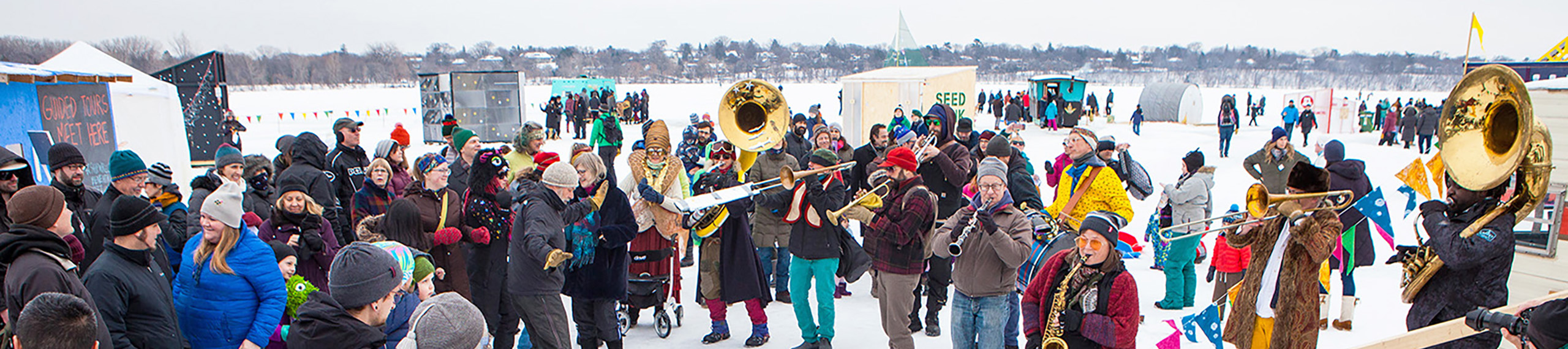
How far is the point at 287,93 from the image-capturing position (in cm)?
4522

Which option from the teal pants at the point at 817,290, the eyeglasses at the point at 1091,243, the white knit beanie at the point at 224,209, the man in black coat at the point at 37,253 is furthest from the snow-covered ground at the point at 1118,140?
the man in black coat at the point at 37,253

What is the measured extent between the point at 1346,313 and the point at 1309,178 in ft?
8.54

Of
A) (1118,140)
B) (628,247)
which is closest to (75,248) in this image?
(628,247)

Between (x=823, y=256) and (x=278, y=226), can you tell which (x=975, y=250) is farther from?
(x=278, y=226)

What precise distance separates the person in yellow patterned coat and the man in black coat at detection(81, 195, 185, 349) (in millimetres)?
4629

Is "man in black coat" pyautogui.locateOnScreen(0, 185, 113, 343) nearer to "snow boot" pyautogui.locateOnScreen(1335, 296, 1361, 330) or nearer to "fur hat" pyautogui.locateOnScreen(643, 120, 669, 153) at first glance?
"fur hat" pyautogui.locateOnScreen(643, 120, 669, 153)

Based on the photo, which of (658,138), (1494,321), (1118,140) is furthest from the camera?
(1118,140)

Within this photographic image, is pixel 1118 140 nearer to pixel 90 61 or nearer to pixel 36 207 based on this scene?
pixel 90 61

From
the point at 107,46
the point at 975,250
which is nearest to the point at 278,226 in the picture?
the point at 975,250

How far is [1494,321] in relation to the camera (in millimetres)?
2926

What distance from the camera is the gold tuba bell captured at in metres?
3.31

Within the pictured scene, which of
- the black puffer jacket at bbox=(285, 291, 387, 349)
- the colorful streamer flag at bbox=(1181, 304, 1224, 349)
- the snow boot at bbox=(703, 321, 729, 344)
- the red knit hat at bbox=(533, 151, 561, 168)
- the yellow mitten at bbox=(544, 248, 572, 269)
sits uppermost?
the red knit hat at bbox=(533, 151, 561, 168)

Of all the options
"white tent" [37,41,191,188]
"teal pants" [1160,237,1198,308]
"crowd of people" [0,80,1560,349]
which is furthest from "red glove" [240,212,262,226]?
"white tent" [37,41,191,188]

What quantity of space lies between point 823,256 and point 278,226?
2944 millimetres
